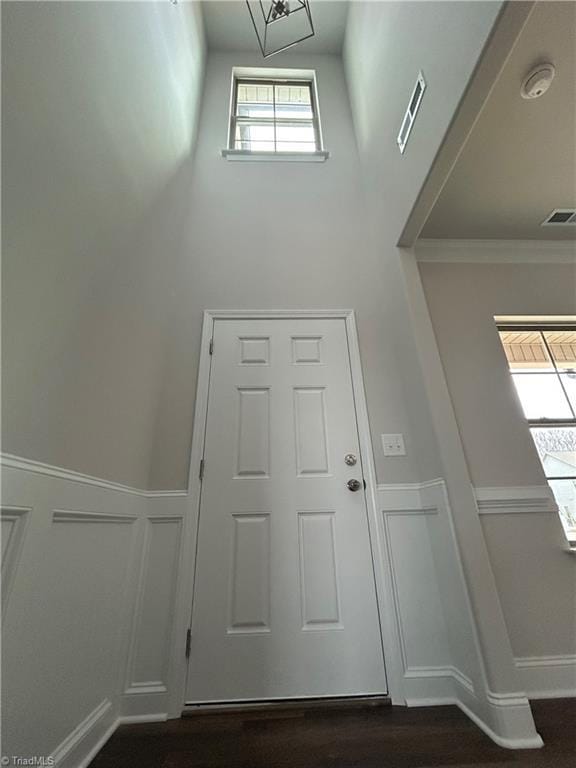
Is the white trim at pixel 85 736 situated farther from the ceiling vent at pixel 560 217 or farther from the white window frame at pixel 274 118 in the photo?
the white window frame at pixel 274 118

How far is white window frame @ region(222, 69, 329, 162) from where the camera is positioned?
2.67 metres

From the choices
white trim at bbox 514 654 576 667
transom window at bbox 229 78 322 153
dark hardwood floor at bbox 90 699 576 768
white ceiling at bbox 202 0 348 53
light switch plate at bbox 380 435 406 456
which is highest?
white ceiling at bbox 202 0 348 53

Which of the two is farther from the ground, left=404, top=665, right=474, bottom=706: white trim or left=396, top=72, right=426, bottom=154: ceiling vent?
left=396, top=72, right=426, bottom=154: ceiling vent

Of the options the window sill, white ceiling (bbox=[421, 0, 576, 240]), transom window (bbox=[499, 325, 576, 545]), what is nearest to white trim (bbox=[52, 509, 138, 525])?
transom window (bbox=[499, 325, 576, 545])

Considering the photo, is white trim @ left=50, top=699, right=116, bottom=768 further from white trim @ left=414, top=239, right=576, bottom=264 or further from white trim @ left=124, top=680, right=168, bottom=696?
white trim @ left=414, top=239, right=576, bottom=264

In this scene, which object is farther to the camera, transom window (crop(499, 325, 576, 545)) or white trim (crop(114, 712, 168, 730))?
transom window (crop(499, 325, 576, 545))

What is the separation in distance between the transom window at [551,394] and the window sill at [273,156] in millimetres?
2139

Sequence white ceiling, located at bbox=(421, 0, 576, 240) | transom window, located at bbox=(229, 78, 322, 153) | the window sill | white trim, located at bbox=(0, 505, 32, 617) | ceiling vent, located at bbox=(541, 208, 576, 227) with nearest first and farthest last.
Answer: white trim, located at bbox=(0, 505, 32, 617) → white ceiling, located at bbox=(421, 0, 576, 240) → ceiling vent, located at bbox=(541, 208, 576, 227) → the window sill → transom window, located at bbox=(229, 78, 322, 153)

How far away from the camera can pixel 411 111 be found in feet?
5.21

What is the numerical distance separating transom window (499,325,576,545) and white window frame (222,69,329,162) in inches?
88.0

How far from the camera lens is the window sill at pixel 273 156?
2.66 metres

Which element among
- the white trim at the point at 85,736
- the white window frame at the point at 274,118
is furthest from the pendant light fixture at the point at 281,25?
the white trim at the point at 85,736

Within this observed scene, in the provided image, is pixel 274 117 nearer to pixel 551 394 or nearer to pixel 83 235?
pixel 83 235

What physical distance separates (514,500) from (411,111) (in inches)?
80.1
